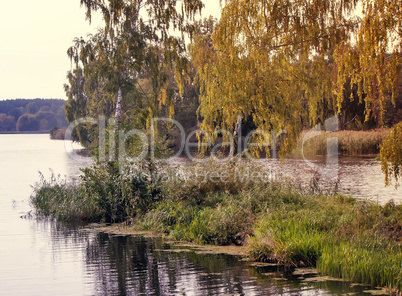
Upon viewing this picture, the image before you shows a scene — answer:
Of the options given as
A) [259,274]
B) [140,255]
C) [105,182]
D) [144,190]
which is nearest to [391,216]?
[259,274]

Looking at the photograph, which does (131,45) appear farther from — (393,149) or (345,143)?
(345,143)

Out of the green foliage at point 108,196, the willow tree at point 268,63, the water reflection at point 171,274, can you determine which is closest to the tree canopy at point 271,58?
the willow tree at point 268,63

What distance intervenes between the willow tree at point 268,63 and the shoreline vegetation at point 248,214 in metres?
2.70

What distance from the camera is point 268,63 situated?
56.4 feet

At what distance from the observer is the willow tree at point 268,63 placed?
15531mm

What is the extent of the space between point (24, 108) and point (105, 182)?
135 m

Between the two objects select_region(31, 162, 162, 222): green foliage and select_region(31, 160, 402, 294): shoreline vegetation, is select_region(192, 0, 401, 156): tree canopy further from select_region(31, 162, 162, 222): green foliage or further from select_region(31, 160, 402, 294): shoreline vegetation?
select_region(31, 162, 162, 222): green foliage

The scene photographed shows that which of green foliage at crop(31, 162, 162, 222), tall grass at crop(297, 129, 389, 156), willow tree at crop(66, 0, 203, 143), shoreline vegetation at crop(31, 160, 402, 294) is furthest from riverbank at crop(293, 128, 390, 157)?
shoreline vegetation at crop(31, 160, 402, 294)

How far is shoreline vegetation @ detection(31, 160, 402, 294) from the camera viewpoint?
31.4ft

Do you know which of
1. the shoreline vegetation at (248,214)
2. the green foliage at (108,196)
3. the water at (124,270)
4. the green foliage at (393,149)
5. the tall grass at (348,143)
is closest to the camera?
the water at (124,270)

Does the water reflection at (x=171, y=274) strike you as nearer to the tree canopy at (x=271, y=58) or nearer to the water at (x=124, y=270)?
the water at (x=124, y=270)

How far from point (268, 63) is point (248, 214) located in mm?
6441

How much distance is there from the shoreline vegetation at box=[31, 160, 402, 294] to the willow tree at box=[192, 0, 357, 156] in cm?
270

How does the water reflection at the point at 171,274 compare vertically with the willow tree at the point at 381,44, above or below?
below
